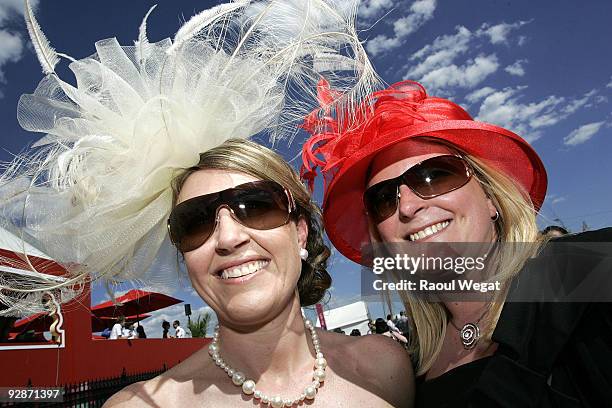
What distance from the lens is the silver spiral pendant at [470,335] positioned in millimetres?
2189

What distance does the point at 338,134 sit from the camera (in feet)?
8.38

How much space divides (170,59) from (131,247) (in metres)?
0.94

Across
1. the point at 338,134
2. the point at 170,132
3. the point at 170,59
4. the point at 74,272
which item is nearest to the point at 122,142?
the point at 170,132

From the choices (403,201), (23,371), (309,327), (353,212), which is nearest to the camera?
(403,201)

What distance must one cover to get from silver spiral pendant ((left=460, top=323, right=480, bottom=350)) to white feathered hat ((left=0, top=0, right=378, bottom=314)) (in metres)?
1.27

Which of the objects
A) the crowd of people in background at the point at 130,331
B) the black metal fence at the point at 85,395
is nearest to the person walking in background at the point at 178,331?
the crowd of people in background at the point at 130,331

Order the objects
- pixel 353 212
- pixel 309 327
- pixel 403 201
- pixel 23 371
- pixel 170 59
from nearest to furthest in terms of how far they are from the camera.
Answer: pixel 170 59
pixel 403 201
pixel 309 327
pixel 353 212
pixel 23 371

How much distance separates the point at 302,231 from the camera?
2465 millimetres

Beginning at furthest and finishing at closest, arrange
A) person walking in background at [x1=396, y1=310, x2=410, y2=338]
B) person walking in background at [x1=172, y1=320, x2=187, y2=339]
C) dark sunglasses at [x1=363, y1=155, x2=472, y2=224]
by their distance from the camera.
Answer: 1. person walking in background at [x1=172, y1=320, x2=187, y2=339]
2. person walking in background at [x1=396, y1=310, x2=410, y2=338]
3. dark sunglasses at [x1=363, y1=155, x2=472, y2=224]

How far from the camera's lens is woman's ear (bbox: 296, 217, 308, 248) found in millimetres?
2435

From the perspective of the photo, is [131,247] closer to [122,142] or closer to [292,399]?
[122,142]

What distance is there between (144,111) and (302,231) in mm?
955

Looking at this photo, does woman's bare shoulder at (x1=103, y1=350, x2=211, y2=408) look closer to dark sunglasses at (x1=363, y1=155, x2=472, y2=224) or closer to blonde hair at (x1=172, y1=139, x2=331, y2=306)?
blonde hair at (x1=172, y1=139, x2=331, y2=306)

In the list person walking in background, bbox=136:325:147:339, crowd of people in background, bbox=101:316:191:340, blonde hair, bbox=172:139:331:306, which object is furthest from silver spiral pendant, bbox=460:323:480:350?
person walking in background, bbox=136:325:147:339
